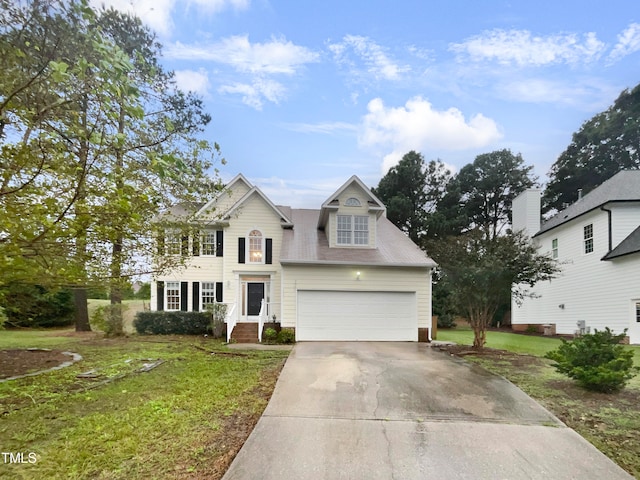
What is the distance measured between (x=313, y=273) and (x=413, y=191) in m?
19.5

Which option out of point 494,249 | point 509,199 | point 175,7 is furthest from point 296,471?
point 509,199

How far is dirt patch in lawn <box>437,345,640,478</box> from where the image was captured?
4.06 metres

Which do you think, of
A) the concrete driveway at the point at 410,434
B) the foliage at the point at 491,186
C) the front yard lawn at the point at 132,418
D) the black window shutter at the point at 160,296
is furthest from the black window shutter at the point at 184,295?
the foliage at the point at 491,186

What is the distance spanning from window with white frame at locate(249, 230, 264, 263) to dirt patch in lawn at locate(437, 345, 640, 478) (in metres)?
10.1

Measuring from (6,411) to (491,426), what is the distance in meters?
6.61

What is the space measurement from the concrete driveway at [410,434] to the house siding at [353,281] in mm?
5950

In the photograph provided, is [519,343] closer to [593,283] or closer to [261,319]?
[593,283]

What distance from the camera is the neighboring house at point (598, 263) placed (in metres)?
14.4

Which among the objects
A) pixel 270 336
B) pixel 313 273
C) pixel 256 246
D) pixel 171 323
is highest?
pixel 256 246

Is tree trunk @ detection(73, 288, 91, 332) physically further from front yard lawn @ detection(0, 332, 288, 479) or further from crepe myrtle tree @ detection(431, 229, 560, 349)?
crepe myrtle tree @ detection(431, 229, 560, 349)

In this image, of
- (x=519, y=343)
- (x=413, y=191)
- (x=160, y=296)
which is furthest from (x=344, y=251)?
(x=413, y=191)

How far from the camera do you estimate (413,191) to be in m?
30.2

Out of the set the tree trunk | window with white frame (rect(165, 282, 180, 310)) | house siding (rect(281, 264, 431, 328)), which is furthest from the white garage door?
the tree trunk

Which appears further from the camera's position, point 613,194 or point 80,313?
point 80,313
